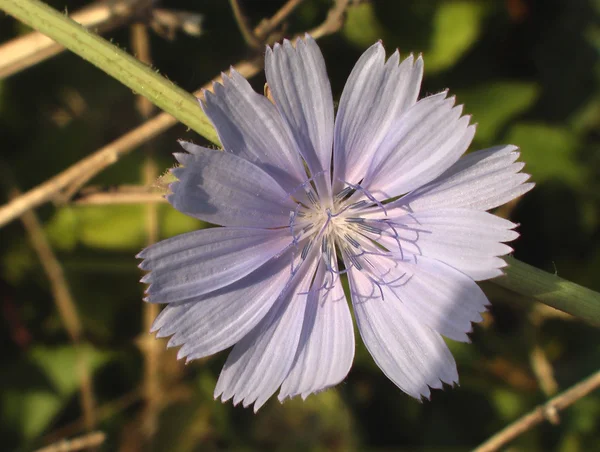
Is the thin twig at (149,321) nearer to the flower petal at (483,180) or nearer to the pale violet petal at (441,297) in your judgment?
the pale violet petal at (441,297)

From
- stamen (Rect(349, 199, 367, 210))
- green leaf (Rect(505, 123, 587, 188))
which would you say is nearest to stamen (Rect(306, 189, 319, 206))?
stamen (Rect(349, 199, 367, 210))

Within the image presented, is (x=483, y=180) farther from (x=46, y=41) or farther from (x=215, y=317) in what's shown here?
(x=46, y=41)

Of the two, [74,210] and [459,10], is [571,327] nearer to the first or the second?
[459,10]

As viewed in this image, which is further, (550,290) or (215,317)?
(215,317)

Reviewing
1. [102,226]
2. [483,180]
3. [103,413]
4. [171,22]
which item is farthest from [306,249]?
[103,413]

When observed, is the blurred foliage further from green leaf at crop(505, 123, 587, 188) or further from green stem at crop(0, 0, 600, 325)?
green stem at crop(0, 0, 600, 325)

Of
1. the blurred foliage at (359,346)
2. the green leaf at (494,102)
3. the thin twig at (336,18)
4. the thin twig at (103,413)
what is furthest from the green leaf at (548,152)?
the thin twig at (103,413)
